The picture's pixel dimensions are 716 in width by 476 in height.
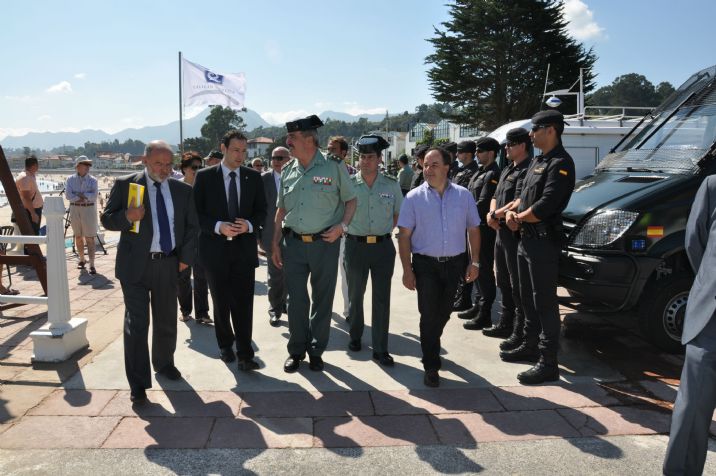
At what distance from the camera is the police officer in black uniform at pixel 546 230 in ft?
12.8

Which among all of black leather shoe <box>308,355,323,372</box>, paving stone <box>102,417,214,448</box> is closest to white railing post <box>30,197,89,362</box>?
paving stone <box>102,417,214,448</box>

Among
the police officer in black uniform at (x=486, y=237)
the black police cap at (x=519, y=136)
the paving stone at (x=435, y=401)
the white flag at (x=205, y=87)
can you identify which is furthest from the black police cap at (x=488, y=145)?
the white flag at (x=205, y=87)

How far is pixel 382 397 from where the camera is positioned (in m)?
3.74

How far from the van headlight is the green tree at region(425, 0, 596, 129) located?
2518 cm

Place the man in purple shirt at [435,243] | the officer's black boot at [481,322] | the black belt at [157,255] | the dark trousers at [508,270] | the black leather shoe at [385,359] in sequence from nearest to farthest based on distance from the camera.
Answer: the black belt at [157,255], the man in purple shirt at [435,243], the black leather shoe at [385,359], the dark trousers at [508,270], the officer's black boot at [481,322]

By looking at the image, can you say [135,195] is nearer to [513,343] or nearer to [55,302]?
[55,302]

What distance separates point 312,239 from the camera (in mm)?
4137

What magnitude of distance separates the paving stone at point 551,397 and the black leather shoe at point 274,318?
260cm

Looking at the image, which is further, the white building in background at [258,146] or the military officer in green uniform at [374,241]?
the white building in background at [258,146]

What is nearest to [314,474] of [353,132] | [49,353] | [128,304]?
[128,304]

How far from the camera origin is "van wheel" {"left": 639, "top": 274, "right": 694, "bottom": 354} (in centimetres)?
444

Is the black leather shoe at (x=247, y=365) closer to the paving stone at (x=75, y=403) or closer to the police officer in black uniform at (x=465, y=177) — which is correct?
the paving stone at (x=75, y=403)

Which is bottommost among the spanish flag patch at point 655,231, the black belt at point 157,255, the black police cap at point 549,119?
the black belt at point 157,255

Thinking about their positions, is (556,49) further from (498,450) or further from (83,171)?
(498,450)
